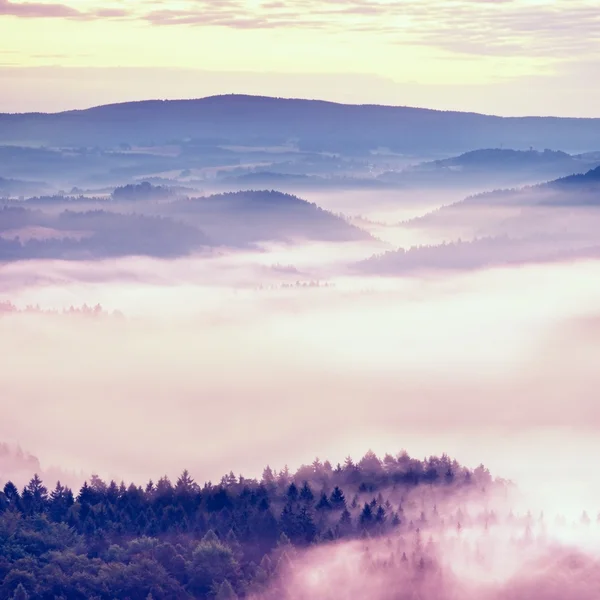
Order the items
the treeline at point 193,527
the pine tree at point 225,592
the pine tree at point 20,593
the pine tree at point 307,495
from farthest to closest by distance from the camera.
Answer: the pine tree at point 307,495
the treeline at point 193,527
the pine tree at point 225,592
the pine tree at point 20,593

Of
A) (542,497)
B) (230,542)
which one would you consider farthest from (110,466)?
(230,542)

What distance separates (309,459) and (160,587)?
350ft

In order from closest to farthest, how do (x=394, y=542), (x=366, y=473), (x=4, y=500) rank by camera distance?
(x=394, y=542)
(x=4, y=500)
(x=366, y=473)

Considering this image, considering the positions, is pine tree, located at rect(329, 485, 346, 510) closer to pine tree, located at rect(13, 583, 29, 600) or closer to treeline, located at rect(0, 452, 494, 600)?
treeline, located at rect(0, 452, 494, 600)

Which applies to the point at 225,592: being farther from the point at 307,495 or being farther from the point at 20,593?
the point at 307,495

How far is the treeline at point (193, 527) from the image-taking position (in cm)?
8588

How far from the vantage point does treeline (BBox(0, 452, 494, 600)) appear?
8588 centimetres

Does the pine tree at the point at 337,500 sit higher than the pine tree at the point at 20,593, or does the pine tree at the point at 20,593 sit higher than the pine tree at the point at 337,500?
the pine tree at the point at 20,593

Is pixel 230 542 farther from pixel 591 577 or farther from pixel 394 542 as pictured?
pixel 591 577

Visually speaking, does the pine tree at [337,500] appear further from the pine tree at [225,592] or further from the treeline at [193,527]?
the pine tree at [225,592]

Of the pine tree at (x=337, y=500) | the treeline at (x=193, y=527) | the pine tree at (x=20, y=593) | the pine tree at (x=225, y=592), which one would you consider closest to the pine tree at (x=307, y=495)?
the treeline at (x=193, y=527)

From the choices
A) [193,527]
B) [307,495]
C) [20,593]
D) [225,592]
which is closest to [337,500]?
[307,495]

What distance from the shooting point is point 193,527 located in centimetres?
9900

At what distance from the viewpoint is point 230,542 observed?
95500mm
